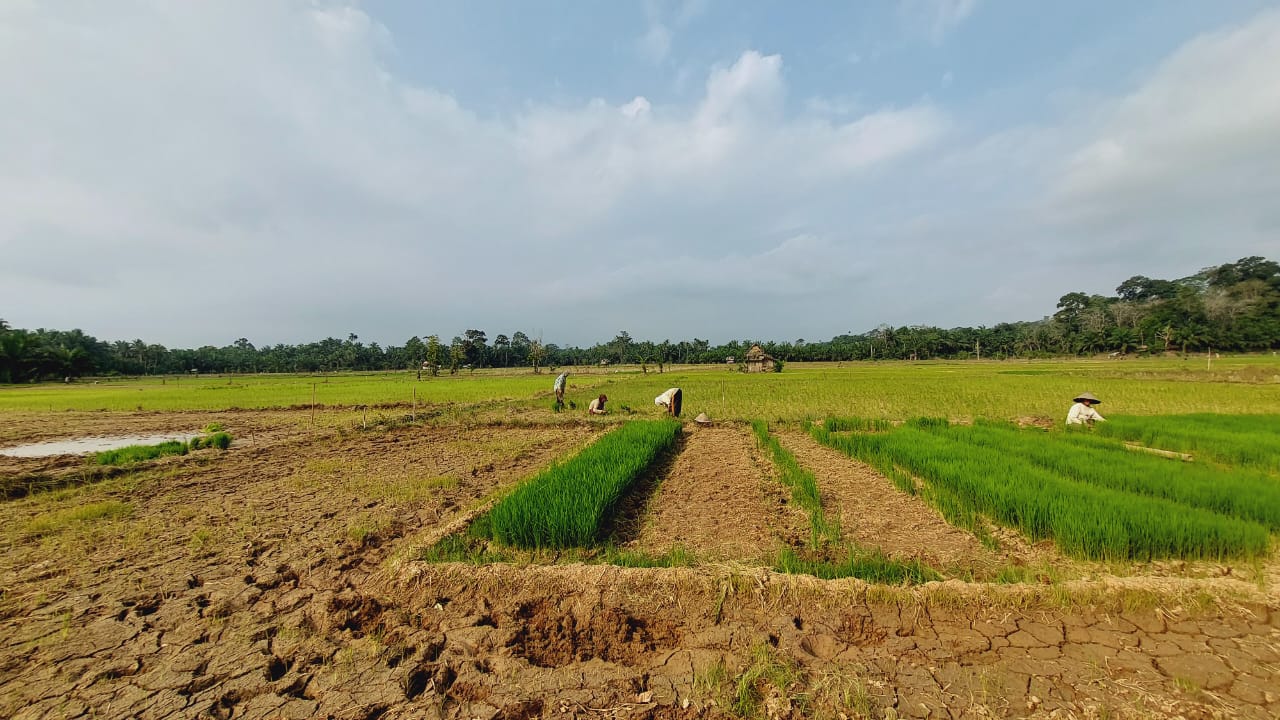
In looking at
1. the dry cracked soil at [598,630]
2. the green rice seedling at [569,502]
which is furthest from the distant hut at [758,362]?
the dry cracked soil at [598,630]

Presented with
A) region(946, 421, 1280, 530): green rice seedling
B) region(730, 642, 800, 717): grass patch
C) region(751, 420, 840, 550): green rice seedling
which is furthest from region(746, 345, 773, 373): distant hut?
region(730, 642, 800, 717): grass patch

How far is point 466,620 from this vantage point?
317cm

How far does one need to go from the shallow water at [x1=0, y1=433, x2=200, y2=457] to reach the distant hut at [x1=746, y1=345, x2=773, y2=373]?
4144cm

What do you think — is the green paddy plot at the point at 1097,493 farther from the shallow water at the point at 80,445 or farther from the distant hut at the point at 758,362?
the distant hut at the point at 758,362

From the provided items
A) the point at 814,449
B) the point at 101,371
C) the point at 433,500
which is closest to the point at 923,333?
the point at 814,449

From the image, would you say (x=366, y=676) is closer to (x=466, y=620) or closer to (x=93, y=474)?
(x=466, y=620)

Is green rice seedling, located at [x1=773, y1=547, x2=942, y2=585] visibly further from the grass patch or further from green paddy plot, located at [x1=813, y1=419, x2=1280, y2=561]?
green paddy plot, located at [x1=813, y1=419, x2=1280, y2=561]

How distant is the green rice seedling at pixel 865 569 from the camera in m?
3.47

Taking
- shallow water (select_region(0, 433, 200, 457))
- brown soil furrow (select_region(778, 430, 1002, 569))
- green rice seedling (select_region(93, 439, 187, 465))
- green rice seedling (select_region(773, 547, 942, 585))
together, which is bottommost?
brown soil furrow (select_region(778, 430, 1002, 569))

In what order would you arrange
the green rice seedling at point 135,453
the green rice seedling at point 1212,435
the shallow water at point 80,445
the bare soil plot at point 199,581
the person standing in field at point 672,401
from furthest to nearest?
the person standing in field at point 672,401 → the shallow water at point 80,445 → the green rice seedling at point 135,453 → the green rice seedling at point 1212,435 → the bare soil plot at point 199,581

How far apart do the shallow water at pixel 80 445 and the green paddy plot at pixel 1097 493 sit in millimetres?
15284

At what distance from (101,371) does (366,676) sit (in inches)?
3532

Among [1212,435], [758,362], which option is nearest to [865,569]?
[1212,435]

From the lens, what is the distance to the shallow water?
9.67 m
